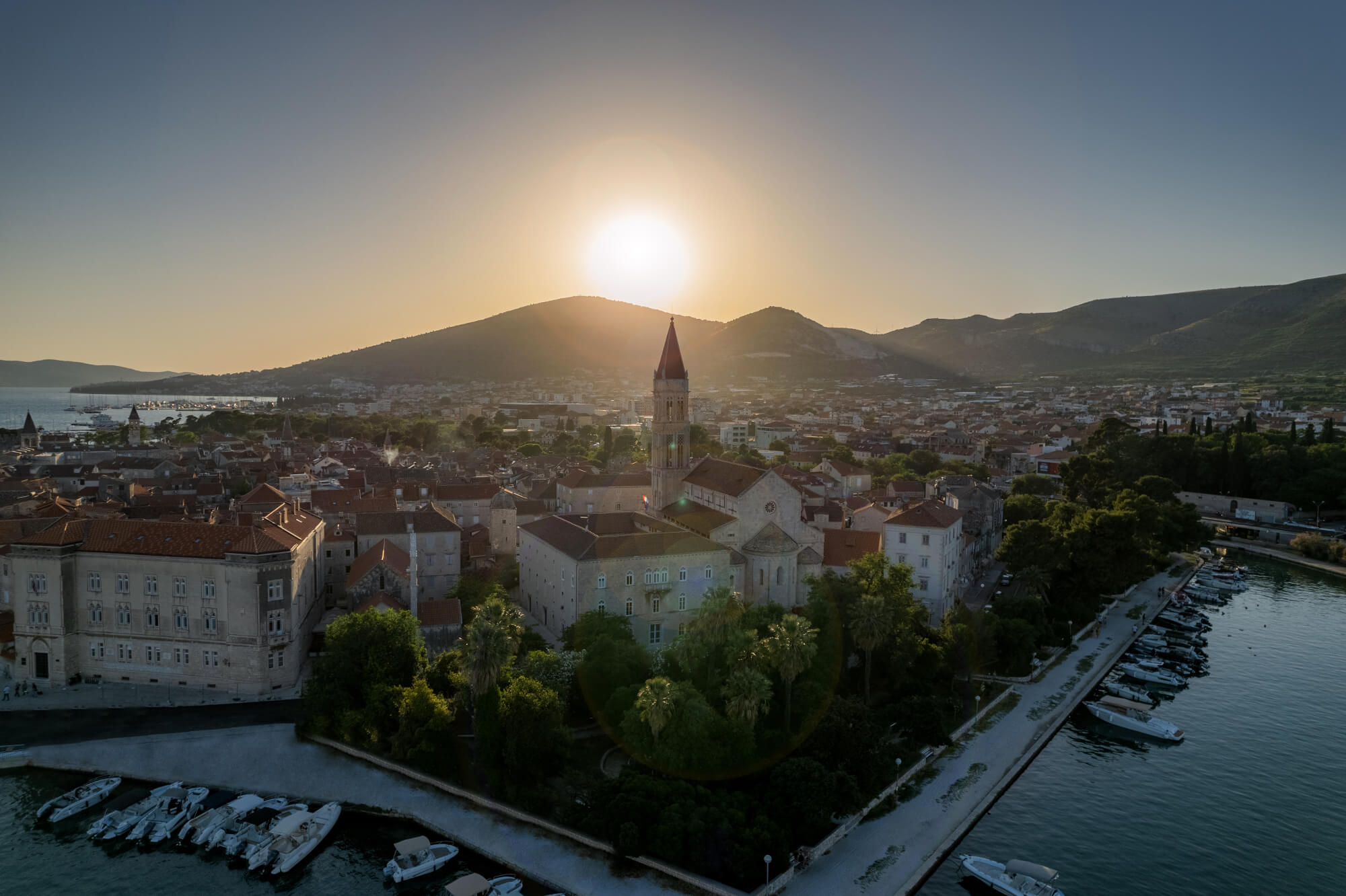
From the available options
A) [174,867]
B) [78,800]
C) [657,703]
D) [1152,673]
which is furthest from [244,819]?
[1152,673]

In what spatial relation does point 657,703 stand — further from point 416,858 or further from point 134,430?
point 134,430

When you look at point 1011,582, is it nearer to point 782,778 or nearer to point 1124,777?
point 1124,777

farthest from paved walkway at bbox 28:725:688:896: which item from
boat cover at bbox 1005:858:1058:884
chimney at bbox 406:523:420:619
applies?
boat cover at bbox 1005:858:1058:884

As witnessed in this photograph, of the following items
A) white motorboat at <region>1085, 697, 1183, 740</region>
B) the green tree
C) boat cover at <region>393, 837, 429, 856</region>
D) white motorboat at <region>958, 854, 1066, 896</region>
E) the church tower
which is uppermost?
the church tower

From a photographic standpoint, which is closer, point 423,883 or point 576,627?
point 423,883

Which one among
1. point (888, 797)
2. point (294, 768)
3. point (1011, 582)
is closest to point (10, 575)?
point (294, 768)

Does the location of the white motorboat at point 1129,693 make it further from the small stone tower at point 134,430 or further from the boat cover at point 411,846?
the small stone tower at point 134,430

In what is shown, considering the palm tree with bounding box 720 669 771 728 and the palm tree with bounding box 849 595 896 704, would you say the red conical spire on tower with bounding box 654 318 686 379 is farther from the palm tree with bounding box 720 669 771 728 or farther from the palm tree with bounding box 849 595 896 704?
the palm tree with bounding box 720 669 771 728
